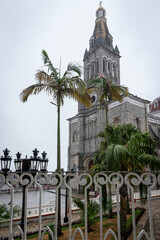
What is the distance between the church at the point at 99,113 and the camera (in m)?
21.8

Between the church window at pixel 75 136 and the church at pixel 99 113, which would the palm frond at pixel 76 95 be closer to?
the church at pixel 99 113

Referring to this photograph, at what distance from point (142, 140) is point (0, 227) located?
704cm

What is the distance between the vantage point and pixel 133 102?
71.5 ft

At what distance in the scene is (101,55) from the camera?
29234 mm

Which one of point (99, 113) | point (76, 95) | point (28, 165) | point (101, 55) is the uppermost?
point (101, 55)

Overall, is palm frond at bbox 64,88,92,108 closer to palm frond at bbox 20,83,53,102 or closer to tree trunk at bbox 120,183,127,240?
palm frond at bbox 20,83,53,102

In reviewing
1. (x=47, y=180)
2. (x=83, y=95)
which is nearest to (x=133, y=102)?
(x=83, y=95)

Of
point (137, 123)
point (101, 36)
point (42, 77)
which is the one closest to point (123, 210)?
point (42, 77)

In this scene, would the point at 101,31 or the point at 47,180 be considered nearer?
the point at 47,180

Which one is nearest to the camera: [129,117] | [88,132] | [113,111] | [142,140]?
[142,140]

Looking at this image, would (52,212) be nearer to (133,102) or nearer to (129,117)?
(129,117)

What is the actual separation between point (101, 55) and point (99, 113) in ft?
36.1

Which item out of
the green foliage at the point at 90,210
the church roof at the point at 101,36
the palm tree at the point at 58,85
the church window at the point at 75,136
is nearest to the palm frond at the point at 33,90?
the palm tree at the point at 58,85

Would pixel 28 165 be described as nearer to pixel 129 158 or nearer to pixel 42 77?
pixel 129 158
